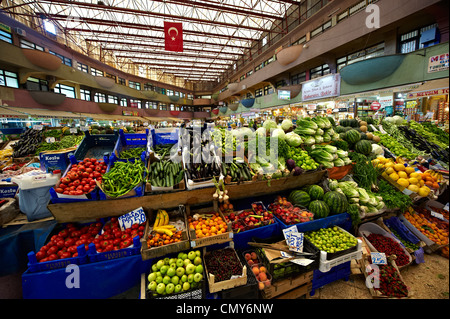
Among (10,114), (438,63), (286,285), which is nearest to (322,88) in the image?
(438,63)

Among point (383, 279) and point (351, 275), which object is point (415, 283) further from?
point (351, 275)

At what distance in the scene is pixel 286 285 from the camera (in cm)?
227

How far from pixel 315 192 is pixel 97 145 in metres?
4.55

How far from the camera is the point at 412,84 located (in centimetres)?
727

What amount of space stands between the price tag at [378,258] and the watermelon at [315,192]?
107cm

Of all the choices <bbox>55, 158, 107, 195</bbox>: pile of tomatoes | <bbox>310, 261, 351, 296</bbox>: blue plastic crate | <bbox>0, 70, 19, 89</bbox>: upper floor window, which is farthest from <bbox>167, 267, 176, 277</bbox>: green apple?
<bbox>0, 70, 19, 89</bbox>: upper floor window

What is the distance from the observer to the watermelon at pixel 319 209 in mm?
2930

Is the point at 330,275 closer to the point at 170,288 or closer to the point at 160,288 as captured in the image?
the point at 170,288

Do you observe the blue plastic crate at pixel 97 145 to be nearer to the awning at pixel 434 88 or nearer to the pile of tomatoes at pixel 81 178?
the pile of tomatoes at pixel 81 178

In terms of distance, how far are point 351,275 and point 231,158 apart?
268 centimetres

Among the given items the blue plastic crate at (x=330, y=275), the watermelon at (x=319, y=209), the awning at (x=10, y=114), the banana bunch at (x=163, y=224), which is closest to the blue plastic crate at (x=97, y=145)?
the banana bunch at (x=163, y=224)

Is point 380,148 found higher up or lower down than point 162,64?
lower down

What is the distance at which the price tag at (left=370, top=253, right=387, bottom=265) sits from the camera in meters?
2.61

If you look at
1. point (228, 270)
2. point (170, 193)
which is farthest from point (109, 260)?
point (228, 270)
